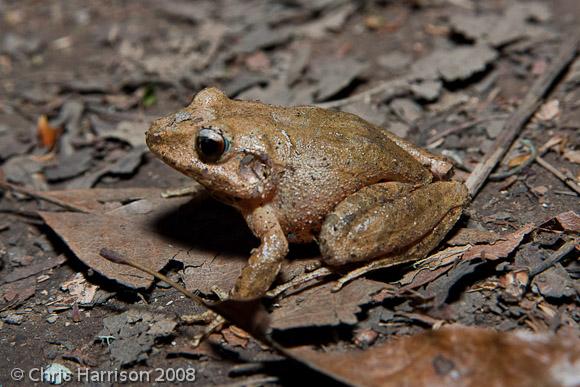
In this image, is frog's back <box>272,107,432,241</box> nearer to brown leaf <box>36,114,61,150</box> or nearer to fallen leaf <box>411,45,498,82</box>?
fallen leaf <box>411,45,498,82</box>

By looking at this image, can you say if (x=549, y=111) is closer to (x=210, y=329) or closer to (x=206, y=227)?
→ (x=206, y=227)

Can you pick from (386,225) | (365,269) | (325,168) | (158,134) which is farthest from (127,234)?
(386,225)

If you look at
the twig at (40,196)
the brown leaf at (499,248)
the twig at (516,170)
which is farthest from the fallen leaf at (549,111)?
the twig at (40,196)

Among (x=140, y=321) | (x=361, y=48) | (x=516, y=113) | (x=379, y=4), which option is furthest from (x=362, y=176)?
(x=379, y=4)

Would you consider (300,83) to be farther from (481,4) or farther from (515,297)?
(515,297)

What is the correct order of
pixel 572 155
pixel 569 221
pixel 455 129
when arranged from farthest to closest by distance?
pixel 455 129 → pixel 572 155 → pixel 569 221

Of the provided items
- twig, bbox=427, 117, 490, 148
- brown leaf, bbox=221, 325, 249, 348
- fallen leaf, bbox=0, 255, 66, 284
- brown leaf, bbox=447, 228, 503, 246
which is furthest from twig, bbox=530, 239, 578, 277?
fallen leaf, bbox=0, 255, 66, 284
